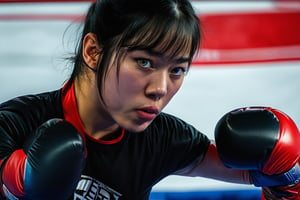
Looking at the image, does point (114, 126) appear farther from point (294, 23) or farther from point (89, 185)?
point (294, 23)

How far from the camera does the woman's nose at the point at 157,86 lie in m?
0.98

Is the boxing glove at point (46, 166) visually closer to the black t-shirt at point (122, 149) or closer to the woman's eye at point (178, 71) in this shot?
the black t-shirt at point (122, 149)

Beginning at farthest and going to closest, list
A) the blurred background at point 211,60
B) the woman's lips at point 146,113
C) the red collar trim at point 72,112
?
the blurred background at point 211,60 < the red collar trim at point 72,112 < the woman's lips at point 146,113

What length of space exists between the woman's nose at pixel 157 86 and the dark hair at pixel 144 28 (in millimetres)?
41

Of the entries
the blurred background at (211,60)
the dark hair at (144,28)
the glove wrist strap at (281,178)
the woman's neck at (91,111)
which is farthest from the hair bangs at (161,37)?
the blurred background at (211,60)

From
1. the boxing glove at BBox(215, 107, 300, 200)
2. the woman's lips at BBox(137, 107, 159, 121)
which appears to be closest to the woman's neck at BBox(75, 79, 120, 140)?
the woman's lips at BBox(137, 107, 159, 121)

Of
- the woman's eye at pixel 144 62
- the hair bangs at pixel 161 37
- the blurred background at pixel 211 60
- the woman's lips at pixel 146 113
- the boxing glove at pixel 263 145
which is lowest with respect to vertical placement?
the blurred background at pixel 211 60

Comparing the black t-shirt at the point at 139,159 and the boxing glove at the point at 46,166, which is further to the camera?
the black t-shirt at the point at 139,159

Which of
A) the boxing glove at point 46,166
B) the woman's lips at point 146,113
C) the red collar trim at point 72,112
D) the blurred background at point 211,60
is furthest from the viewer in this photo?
the blurred background at point 211,60

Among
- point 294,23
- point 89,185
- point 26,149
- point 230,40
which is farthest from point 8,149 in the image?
point 294,23

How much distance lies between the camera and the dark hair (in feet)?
3.22

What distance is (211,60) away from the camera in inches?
85.7

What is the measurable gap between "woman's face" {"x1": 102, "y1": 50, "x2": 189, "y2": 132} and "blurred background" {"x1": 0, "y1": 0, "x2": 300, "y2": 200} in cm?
62

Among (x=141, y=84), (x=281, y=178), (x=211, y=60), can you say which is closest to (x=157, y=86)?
(x=141, y=84)
